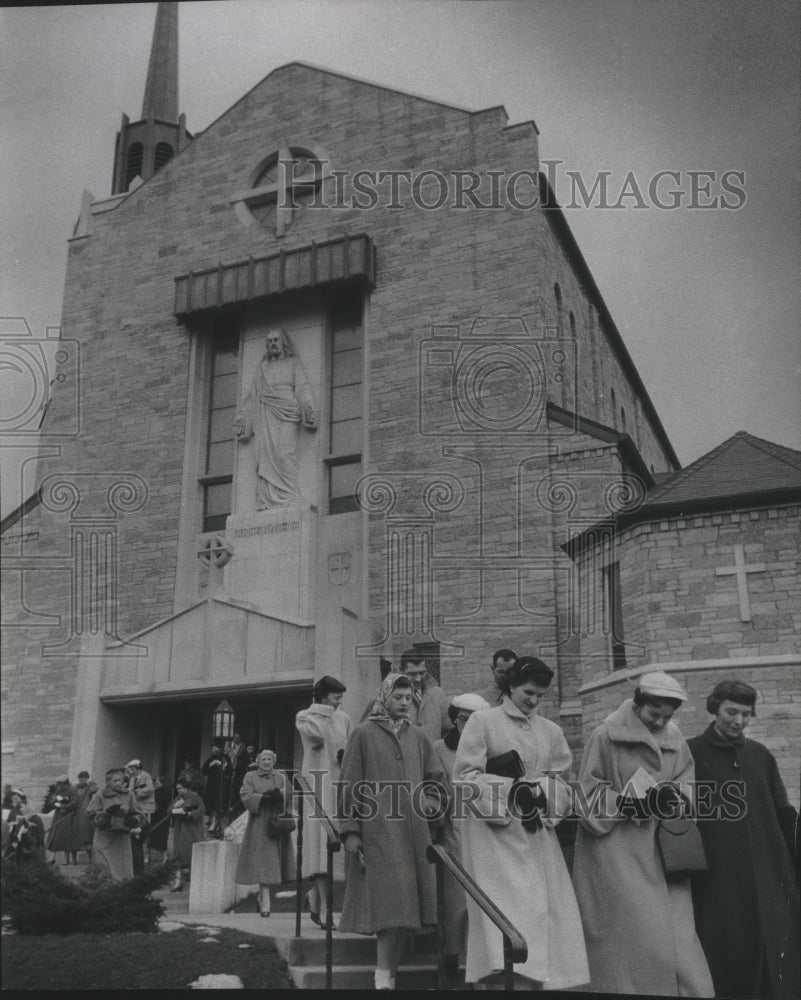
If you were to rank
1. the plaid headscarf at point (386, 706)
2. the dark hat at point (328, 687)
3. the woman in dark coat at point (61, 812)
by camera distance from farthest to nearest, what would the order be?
the woman in dark coat at point (61, 812) < the dark hat at point (328, 687) < the plaid headscarf at point (386, 706)

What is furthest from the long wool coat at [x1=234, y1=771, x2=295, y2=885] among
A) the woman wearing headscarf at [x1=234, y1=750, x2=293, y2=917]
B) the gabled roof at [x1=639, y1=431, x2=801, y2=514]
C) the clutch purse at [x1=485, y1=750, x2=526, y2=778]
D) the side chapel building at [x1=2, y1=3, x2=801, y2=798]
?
the gabled roof at [x1=639, y1=431, x2=801, y2=514]

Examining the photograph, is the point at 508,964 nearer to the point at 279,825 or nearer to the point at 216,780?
the point at 279,825

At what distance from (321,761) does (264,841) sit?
85 centimetres

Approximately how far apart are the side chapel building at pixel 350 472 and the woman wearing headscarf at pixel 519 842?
2850 mm

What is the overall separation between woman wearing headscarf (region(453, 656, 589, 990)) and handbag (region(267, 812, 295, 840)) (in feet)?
7.27

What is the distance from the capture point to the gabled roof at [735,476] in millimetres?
8305

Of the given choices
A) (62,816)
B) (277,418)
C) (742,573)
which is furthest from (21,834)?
(742,573)

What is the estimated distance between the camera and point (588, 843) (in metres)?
4.74

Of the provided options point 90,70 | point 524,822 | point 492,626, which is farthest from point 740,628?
point 90,70

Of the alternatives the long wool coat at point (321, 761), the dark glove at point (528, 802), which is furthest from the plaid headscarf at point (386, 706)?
the long wool coat at point (321, 761)

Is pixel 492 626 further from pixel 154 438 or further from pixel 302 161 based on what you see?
pixel 302 161

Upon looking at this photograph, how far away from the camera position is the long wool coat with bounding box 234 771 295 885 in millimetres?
6656

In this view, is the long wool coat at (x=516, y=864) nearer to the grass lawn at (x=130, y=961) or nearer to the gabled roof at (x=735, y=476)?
the grass lawn at (x=130, y=961)

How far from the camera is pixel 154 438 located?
9.48 metres
